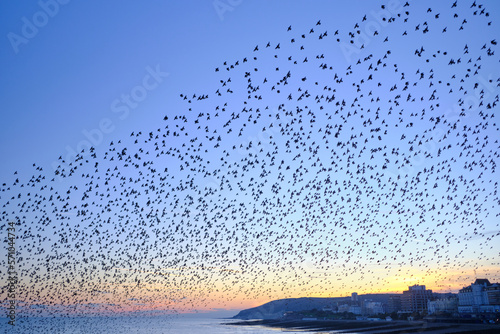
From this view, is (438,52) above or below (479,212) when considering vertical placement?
above

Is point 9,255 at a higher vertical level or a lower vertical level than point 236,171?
lower

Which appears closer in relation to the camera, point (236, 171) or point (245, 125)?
point (245, 125)

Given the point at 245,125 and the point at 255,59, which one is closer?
the point at 255,59

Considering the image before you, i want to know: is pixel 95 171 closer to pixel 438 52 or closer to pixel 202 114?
pixel 202 114

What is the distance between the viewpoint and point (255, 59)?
29.3 meters

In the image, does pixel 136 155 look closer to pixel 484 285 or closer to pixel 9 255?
pixel 9 255

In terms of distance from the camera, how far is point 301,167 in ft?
135

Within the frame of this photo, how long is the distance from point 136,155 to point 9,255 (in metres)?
15.1

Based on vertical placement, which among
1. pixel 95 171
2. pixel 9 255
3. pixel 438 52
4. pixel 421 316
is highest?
pixel 438 52

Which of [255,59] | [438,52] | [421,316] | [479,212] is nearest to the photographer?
[438,52]

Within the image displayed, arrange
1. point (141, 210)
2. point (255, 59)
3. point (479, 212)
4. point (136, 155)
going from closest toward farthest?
1. point (255, 59)
2. point (136, 155)
3. point (479, 212)
4. point (141, 210)

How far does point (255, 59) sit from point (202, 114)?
652 centimetres

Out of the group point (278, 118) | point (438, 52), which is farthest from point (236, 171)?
point (438, 52)

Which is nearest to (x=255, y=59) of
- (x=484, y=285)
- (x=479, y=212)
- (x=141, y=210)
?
(x=141, y=210)
